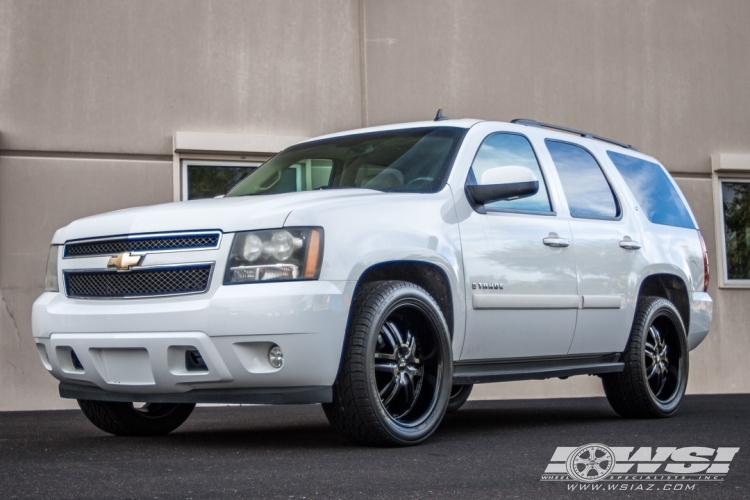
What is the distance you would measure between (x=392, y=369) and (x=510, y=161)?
1764 mm

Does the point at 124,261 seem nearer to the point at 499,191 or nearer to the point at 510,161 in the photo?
the point at 499,191

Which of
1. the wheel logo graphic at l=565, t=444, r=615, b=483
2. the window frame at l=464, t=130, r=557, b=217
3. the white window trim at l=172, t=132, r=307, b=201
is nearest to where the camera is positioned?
the wheel logo graphic at l=565, t=444, r=615, b=483

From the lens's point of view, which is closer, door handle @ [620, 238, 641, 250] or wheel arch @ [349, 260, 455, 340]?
wheel arch @ [349, 260, 455, 340]

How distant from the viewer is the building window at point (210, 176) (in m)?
10.8

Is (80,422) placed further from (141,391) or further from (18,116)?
(18,116)

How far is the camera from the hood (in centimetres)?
474

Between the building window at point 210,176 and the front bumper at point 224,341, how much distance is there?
591 cm

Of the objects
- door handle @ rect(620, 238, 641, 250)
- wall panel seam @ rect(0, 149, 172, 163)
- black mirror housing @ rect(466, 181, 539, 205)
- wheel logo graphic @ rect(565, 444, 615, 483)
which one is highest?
wall panel seam @ rect(0, 149, 172, 163)

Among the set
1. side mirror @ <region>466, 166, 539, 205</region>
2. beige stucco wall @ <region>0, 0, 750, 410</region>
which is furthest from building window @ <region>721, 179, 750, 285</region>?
side mirror @ <region>466, 166, 539, 205</region>

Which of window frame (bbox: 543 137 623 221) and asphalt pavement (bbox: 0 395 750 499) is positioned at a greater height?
window frame (bbox: 543 137 623 221)

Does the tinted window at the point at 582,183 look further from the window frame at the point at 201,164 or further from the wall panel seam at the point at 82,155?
the wall panel seam at the point at 82,155

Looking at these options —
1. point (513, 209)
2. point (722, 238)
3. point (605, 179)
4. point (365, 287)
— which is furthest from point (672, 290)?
point (722, 238)

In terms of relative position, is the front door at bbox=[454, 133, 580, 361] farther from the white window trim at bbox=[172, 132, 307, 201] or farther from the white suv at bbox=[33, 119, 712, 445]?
the white window trim at bbox=[172, 132, 307, 201]

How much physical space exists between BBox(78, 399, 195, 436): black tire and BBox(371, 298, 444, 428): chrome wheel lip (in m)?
1.57
